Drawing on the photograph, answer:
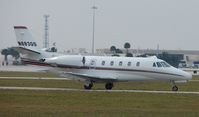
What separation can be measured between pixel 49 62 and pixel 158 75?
347 inches

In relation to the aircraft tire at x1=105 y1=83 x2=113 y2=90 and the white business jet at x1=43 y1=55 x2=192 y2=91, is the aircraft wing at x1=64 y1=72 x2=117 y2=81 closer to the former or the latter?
the white business jet at x1=43 y1=55 x2=192 y2=91

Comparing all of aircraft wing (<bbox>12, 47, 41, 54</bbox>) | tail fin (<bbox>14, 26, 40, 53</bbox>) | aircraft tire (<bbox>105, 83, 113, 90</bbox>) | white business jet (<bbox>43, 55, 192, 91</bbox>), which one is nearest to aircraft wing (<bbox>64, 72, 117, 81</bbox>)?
white business jet (<bbox>43, 55, 192, 91</bbox>)

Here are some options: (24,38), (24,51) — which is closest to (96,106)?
(24,51)

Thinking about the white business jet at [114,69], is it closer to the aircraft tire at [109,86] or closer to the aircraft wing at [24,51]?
the aircraft tire at [109,86]

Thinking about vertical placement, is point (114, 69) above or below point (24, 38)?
below

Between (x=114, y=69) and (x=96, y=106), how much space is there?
719 inches

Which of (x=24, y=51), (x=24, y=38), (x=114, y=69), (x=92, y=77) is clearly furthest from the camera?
(x=24, y=38)

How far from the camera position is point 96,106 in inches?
1099

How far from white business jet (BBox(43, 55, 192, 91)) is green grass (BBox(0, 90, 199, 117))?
427 inches

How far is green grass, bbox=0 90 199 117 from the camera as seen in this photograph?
80.0ft

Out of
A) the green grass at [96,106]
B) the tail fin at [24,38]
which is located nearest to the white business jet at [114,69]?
the tail fin at [24,38]

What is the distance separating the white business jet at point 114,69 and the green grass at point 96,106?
1085 cm

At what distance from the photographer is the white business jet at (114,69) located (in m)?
45.1

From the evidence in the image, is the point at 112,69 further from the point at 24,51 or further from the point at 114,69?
the point at 24,51
